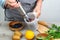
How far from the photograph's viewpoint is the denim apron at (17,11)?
60.7 inches

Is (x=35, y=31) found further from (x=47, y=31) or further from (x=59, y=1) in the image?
(x=59, y=1)

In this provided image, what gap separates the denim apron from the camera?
154cm

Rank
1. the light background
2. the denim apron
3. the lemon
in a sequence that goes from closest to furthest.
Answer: the lemon, the denim apron, the light background

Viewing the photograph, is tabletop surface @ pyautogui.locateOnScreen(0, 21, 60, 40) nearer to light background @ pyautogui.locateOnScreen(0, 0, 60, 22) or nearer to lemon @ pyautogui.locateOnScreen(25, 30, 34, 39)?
lemon @ pyautogui.locateOnScreen(25, 30, 34, 39)

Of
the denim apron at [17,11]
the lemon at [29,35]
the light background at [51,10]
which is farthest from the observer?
the light background at [51,10]

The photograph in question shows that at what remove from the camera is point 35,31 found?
1.31 metres

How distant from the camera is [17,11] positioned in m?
1.54

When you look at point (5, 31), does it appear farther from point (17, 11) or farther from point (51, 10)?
point (51, 10)

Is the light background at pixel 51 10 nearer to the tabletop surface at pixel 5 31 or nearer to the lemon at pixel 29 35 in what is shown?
the tabletop surface at pixel 5 31

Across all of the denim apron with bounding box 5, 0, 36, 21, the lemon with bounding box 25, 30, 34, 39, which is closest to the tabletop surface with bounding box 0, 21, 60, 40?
the lemon with bounding box 25, 30, 34, 39

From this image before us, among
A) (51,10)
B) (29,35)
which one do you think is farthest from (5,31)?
(51,10)

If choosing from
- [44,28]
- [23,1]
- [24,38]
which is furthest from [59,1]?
[24,38]

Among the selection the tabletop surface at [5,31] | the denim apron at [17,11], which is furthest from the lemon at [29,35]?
the denim apron at [17,11]

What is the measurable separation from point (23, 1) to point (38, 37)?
1.56 feet
